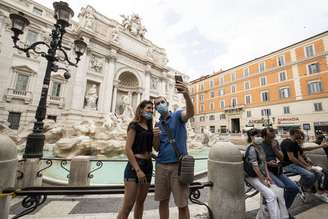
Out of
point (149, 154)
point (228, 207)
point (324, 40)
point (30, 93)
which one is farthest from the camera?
point (324, 40)

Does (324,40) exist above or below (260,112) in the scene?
above

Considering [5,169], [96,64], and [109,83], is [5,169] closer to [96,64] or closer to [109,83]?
[109,83]

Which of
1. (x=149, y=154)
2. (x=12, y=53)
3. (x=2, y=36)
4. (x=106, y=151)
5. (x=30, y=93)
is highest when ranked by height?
(x=2, y=36)

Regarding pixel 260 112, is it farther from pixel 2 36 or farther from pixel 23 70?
pixel 2 36

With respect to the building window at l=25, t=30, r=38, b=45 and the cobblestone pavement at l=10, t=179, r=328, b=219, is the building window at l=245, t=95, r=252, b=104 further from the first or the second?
the building window at l=25, t=30, r=38, b=45

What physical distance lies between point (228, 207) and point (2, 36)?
1986 cm

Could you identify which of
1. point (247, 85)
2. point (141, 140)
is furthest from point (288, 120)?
point (141, 140)

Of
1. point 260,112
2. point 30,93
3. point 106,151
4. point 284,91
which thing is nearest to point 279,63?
point 284,91

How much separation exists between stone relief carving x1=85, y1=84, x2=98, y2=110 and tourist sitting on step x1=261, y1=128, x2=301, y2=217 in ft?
51.2

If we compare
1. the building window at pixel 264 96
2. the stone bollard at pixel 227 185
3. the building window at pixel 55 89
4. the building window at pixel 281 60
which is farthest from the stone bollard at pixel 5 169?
the building window at pixel 281 60

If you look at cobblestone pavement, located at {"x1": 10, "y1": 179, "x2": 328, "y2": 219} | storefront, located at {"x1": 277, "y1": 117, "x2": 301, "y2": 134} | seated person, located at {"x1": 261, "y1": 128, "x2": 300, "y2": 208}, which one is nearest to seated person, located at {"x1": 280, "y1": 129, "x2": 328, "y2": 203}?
seated person, located at {"x1": 261, "y1": 128, "x2": 300, "y2": 208}

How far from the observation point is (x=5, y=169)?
1.72 m

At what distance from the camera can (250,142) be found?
266cm

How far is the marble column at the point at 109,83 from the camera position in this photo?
53.6 ft
